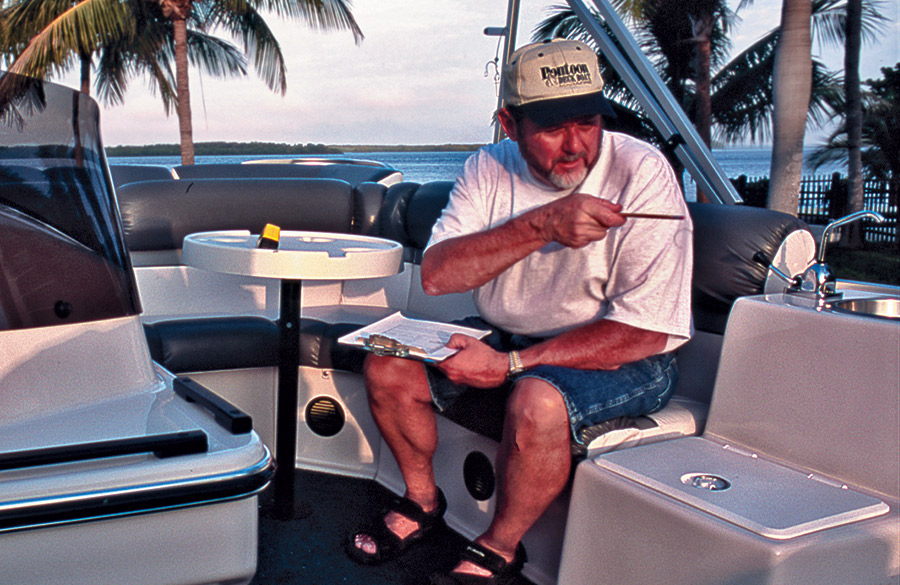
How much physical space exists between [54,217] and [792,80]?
Result: 6485 millimetres

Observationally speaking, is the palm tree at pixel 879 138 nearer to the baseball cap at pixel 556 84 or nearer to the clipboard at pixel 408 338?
the baseball cap at pixel 556 84

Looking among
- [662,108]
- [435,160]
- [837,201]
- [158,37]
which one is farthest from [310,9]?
[435,160]

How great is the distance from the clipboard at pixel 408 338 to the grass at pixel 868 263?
9.94 metres

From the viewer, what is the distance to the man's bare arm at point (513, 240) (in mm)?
1966

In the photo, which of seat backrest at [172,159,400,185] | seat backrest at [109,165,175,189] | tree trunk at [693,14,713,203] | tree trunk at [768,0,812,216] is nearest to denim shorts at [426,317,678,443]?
seat backrest at [172,159,400,185]

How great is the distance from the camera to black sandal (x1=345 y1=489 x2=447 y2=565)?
234 cm

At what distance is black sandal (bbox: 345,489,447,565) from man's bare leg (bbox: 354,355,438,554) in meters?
0.01

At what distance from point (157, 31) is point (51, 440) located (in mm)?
16545

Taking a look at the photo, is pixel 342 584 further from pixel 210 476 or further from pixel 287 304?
A: pixel 210 476

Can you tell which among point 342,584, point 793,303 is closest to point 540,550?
point 342,584

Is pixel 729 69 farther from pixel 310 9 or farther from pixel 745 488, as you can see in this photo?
pixel 745 488

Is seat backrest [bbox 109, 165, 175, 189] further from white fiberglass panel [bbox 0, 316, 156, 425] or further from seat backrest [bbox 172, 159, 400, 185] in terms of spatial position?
white fiberglass panel [bbox 0, 316, 156, 425]

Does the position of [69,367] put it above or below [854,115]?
below

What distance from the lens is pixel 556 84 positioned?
7.18 ft
